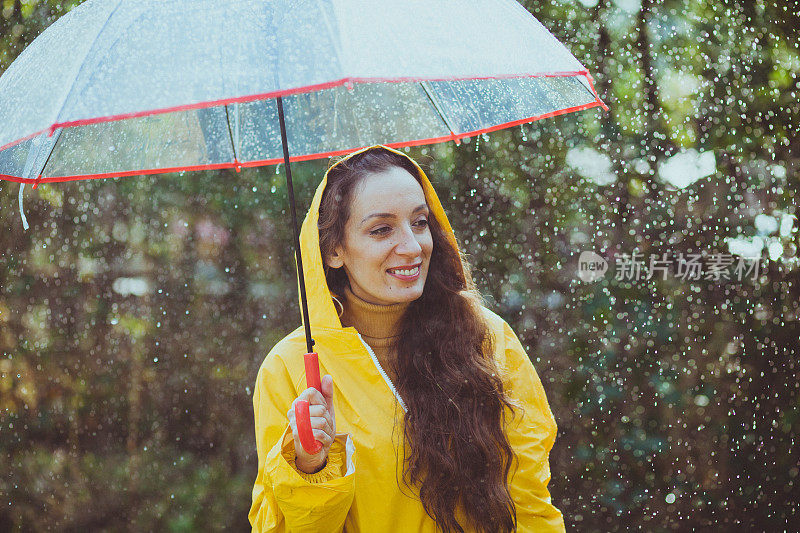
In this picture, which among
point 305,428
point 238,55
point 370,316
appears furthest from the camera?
point 370,316

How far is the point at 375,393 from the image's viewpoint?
1724 mm

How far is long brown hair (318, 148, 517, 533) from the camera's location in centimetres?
167

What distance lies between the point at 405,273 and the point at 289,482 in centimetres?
57

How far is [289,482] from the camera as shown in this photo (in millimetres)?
1435

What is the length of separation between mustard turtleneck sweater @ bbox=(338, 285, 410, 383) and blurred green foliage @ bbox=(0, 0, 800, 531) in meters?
1.29

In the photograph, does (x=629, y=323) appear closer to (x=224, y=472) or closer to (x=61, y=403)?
(x=224, y=472)

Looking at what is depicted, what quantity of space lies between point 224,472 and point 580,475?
1642 millimetres

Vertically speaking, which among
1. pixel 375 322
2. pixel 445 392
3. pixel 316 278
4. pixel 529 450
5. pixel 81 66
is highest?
pixel 81 66

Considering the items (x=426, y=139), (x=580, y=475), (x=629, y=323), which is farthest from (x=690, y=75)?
(x=580, y=475)

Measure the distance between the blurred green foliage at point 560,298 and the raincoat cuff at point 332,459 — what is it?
1630 millimetres

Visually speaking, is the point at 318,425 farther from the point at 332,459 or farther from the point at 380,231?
the point at 380,231

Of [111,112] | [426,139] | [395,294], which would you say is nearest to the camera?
[111,112]

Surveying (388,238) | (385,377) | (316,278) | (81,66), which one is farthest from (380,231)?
(81,66)

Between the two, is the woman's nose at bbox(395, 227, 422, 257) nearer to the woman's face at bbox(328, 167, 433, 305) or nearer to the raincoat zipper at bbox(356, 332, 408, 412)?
the woman's face at bbox(328, 167, 433, 305)
